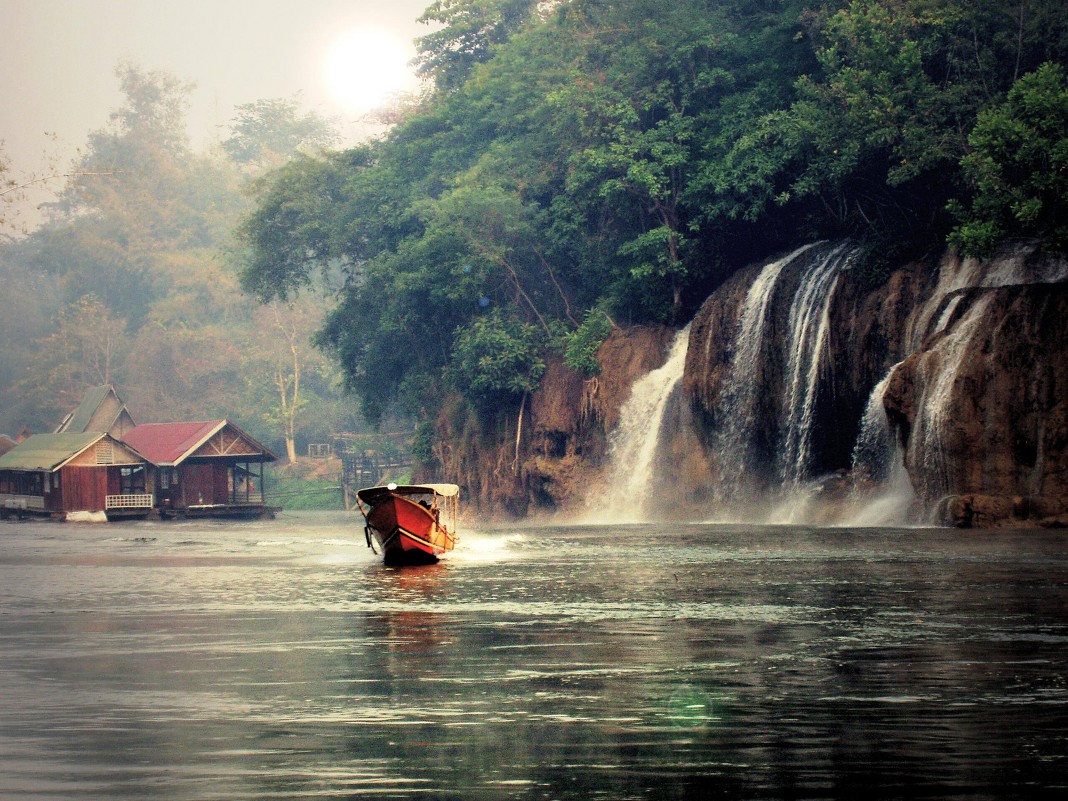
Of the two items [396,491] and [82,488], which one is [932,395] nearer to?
[396,491]

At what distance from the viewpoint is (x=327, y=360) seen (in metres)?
99.9

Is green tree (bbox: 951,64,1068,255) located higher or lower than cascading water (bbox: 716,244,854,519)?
higher

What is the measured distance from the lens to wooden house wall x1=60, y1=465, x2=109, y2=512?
68.9 meters

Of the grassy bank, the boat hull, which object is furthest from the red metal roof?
the boat hull

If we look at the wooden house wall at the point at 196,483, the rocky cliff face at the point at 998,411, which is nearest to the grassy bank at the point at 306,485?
the wooden house wall at the point at 196,483

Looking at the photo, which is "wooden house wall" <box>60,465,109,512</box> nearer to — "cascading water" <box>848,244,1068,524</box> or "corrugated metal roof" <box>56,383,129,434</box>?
"corrugated metal roof" <box>56,383,129,434</box>

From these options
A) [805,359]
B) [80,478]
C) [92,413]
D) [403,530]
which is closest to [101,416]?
[92,413]

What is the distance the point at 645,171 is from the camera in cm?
4766

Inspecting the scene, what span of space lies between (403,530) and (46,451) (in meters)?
46.9

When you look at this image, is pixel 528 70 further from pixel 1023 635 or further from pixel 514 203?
pixel 1023 635

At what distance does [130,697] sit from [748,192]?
35094 mm

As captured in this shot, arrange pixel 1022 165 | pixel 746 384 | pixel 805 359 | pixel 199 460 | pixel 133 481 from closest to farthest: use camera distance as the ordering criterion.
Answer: pixel 1022 165 < pixel 805 359 < pixel 746 384 < pixel 199 460 < pixel 133 481

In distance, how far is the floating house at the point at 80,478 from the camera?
226ft

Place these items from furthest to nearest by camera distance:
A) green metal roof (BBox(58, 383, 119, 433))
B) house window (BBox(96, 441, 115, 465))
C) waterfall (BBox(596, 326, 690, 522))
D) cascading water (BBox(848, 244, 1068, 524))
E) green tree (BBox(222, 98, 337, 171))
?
green tree (BBox(222, 98, 337, 171))
green metal roof (BBox(58, 383, 119, 433))
house window (BBox(96, 441, 115, 465))
waterfall (BBox(596, 326, 690, 522))
cascading water (BBox(848, 244, 1068, 524))
